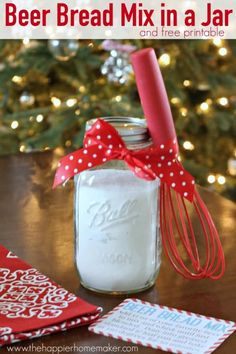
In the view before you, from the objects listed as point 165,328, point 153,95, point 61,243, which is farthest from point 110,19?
point 165,328

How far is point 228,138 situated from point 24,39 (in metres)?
0.87

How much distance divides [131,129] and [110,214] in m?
0.11

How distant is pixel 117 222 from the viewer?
35.4 inches

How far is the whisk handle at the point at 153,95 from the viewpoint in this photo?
89 cm

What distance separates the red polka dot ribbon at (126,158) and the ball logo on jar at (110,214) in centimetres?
4

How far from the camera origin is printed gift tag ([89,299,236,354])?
0.79m

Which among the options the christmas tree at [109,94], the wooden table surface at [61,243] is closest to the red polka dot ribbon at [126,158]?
the wooden table surface at [61,243]

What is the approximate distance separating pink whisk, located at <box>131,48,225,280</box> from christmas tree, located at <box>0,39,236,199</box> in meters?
1.46

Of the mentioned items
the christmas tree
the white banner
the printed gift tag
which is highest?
the white banner

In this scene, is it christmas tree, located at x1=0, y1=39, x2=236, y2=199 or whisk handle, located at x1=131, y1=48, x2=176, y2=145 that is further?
christmas tree, located at x1=0, y1=39, x2=236, y2=199

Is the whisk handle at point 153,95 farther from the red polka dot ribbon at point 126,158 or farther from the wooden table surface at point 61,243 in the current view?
the wooden table surface at point 61,243

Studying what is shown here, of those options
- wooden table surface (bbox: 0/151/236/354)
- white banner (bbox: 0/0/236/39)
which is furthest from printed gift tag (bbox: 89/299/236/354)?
white banner (bbox: 0/0/236/39)

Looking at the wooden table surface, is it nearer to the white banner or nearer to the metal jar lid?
→ the metal jar lid

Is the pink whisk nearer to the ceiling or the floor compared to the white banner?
nearer to the floor
